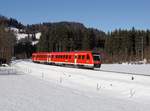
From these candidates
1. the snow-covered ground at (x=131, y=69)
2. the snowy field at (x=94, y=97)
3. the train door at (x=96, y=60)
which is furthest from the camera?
the snow-covered ground at (x=131, y=69)

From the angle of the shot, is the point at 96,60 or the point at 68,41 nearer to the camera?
the point at 96,60

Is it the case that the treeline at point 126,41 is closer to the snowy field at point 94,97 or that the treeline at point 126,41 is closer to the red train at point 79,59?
the red train at point 79,59

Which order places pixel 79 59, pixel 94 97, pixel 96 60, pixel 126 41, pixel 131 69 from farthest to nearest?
pixel 126 41 → pixel 131 69 → pixel 79 59 → pixel 96 60 → pixel 94 97

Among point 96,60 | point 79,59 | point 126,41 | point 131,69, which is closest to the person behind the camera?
point 96,60

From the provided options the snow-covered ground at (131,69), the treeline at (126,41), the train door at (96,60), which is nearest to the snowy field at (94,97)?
the train door at (96,60)

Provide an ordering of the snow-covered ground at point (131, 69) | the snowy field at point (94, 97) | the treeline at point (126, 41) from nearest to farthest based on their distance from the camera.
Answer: the snowy field at point (94, 97) → the snow-covered ground at point (131, 69) → the treeline at point (126, 41)

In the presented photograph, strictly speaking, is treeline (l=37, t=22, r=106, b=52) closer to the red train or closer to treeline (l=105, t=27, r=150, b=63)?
treeline (l=105, t=27, r=150, b=63)

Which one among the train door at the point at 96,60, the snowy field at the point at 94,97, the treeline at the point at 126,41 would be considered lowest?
the snowy field at the point at 94,97

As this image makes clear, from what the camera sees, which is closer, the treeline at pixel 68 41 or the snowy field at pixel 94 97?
the snowy field at pixel 94 97

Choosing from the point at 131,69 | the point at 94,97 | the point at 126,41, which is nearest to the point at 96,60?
the point at 131,69

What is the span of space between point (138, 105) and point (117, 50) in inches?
5307

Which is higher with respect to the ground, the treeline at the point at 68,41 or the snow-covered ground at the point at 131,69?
the treeline at the point at 68,41

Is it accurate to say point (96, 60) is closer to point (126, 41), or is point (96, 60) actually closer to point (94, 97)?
Result: point (94, 97)

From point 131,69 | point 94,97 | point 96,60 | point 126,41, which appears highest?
point 126,41
